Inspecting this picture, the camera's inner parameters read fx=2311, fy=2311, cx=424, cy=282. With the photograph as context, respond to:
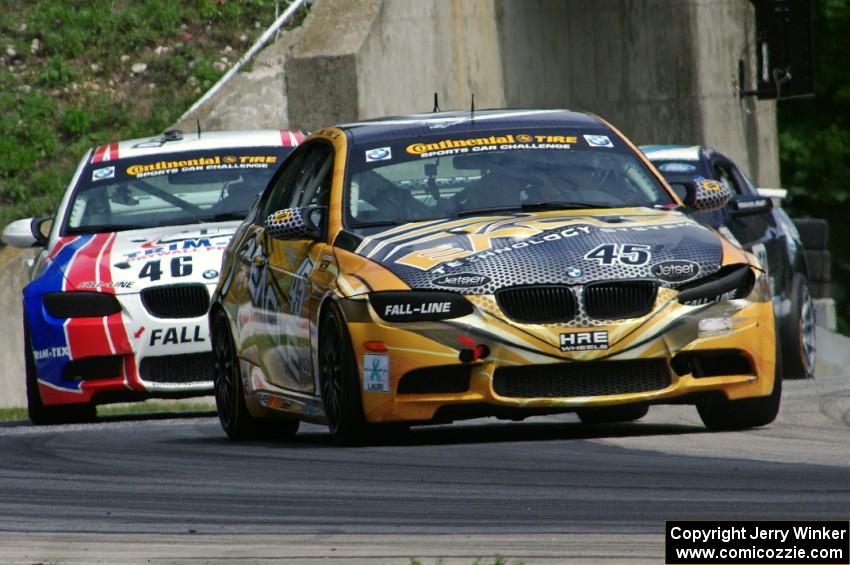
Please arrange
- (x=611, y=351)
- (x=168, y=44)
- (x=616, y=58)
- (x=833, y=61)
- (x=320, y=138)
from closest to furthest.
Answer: (x=611, y=351)
(x=320, y=138)
(x=168, y=44)
(x=616, y=58)
(x=833, y=61)

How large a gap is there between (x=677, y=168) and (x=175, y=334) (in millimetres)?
4274

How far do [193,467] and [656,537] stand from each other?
3.41 m

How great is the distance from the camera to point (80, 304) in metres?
13.6

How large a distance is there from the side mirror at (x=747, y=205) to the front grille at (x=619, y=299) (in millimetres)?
4485

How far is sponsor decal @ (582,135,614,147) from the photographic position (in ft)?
35.8

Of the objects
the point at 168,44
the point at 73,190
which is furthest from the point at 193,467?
the point at 168,44

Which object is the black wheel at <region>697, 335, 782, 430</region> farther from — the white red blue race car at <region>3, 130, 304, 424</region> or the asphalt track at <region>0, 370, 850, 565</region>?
the white red blue race car at <region>3, 130, 304, 424</region>

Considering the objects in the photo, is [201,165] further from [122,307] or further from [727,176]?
[727,176]

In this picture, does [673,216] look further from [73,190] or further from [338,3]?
[338,3]

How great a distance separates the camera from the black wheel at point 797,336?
Result: 53.5ft

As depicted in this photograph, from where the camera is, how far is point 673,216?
10203 millimetres

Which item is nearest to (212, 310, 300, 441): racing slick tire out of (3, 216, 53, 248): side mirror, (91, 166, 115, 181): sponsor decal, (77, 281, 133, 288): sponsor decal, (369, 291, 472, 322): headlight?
(77, 281, 133, 288): sponsor decal

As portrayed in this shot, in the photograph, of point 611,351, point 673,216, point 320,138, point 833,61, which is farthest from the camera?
point 833,61

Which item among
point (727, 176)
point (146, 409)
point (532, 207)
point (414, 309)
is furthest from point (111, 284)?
point (727, 176)
